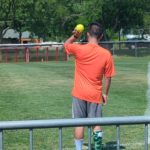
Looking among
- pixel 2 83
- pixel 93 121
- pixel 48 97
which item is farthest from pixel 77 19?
pixel 93 121

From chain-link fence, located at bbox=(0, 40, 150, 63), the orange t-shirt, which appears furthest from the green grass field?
chain-link fence, located at bbox=(0, 40, 150, 63)

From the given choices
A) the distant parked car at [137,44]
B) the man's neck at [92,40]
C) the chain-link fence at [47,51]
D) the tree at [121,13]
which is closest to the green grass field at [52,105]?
the man's neck at [92,40]

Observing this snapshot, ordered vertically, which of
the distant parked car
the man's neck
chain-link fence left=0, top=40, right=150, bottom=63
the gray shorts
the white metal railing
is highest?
the man's neck

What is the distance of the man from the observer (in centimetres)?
776

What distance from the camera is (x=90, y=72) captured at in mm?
7855

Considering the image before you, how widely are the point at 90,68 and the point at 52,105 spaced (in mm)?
7287

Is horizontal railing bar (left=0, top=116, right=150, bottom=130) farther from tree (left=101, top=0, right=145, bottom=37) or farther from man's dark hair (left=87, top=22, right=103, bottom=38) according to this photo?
tree (left=101, top=0, right=145, bottom=37)

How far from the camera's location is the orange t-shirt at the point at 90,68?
7.78 m

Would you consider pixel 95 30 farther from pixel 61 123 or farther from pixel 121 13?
pixel 121 13

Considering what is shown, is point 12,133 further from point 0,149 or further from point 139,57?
point 139,57

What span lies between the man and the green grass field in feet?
4.33

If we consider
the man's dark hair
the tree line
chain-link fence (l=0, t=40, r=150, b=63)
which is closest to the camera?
the man's dark hair

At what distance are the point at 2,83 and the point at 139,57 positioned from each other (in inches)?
858

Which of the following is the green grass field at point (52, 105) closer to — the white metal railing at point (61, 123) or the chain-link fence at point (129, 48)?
the white metal railing at point (61, 123)
